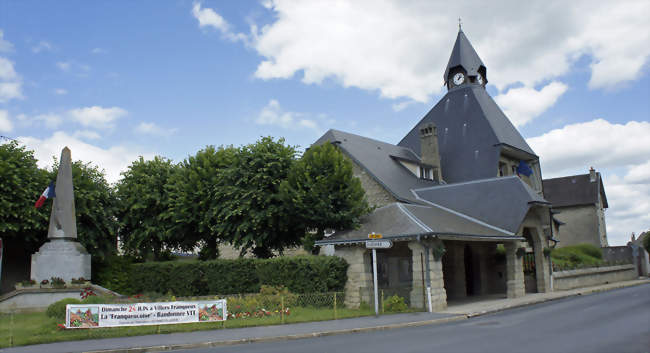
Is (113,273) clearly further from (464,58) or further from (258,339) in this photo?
(464,58)


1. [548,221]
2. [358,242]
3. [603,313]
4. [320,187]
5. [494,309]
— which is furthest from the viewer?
[548,221]

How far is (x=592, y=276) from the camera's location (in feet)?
105

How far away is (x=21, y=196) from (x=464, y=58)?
34.1m

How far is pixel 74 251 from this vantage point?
883 inches

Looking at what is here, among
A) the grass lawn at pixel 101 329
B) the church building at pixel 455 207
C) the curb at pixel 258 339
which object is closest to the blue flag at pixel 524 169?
the church building at pixel 455 207

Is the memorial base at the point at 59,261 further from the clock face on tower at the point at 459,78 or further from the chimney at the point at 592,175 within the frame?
the chimney at the point at 592,175

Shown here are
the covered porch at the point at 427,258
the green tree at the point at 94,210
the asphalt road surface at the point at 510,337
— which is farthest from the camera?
the green tree at the point at 94,210

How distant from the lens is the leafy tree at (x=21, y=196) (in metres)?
23.1

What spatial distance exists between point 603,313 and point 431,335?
721cm

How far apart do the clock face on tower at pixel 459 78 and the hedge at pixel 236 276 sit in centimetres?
2653

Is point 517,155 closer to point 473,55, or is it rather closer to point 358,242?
point 473,55

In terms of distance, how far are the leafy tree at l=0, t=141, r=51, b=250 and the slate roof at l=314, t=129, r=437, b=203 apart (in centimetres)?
1654

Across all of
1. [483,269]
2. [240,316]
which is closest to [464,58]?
[483,269]

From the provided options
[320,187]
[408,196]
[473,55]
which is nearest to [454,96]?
[473,55]
